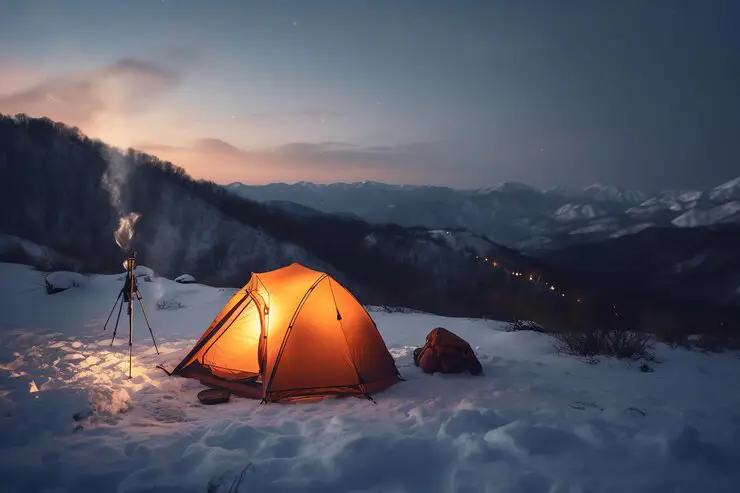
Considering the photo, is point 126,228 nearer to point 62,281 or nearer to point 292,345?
point 62,281

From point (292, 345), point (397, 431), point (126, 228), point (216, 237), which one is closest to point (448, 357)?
point (397, 431)

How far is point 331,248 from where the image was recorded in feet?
285

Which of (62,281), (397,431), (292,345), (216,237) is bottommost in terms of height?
(397,431)

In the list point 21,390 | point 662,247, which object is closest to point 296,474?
point 21,390

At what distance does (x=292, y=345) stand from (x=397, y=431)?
8.12 feet

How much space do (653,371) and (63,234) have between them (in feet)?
234

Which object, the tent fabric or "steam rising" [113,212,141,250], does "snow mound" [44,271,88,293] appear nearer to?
the tent fabric

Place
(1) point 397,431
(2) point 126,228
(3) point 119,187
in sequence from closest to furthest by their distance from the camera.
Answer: (1) point 397,431, (2) point 126,228, (3) point 119,187

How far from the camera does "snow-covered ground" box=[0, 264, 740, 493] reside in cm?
436

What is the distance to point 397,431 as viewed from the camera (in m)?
5.48

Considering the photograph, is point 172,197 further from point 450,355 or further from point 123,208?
point 450,355

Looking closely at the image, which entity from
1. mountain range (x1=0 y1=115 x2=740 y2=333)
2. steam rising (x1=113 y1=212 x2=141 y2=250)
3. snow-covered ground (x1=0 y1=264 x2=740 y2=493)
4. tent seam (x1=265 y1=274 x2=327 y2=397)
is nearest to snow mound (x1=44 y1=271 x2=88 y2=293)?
snow-covered ground (x1=0 y1=264 x2=740 y2=493)

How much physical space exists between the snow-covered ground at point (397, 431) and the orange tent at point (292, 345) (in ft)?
1.19

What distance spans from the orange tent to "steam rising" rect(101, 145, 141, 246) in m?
57.8
